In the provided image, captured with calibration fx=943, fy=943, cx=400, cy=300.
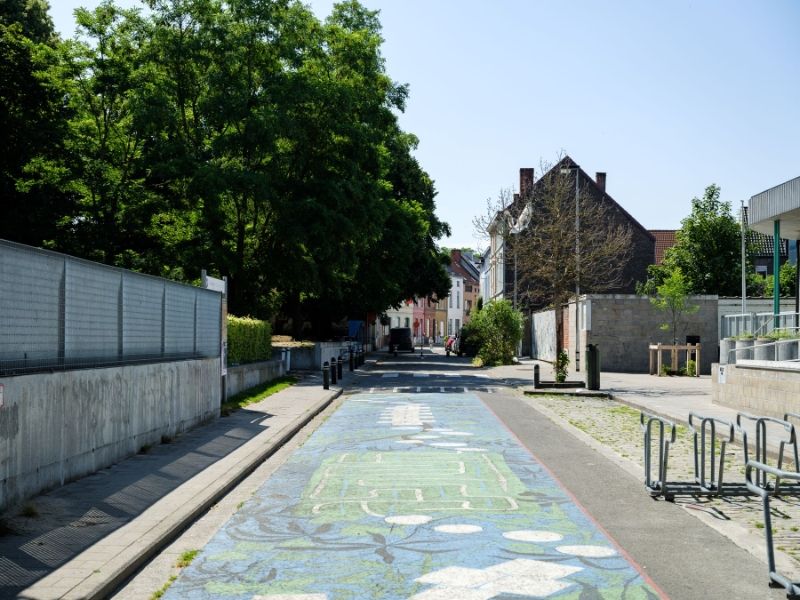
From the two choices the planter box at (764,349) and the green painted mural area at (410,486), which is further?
the planter box at (764,349)

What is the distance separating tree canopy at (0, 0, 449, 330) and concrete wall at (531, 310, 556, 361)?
1349 centimetres

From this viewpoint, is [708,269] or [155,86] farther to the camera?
[708,269]

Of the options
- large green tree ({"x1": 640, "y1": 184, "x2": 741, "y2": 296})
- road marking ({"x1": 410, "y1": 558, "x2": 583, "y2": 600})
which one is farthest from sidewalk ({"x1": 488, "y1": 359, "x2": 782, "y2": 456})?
large green tree ({"x1": 640, "y1": 184, "x2": 741, "y2": 296})

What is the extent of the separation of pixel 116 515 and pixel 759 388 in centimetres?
1433

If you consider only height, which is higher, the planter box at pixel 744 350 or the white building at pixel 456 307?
the white building at pixel 456 307

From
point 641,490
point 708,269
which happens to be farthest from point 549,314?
point 641,490

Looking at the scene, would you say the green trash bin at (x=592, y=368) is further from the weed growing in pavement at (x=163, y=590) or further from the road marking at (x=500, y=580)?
the weed growing in pavement at (x=163, y=590)

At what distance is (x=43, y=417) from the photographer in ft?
30.9

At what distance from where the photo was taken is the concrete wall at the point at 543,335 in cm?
4903

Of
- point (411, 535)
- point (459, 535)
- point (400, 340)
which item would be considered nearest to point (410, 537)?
point (411, 535)

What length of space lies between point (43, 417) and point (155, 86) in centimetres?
2654

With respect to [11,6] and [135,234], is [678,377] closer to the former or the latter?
[135,234]

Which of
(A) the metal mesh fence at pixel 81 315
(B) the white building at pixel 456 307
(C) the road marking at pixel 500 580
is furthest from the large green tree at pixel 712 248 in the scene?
(B) the white building at pixel 456 307

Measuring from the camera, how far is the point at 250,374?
26.3 metres
